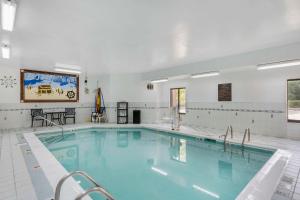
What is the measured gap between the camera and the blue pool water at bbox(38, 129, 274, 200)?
3.21 metres

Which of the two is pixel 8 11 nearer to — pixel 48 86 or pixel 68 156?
pixel 68 156

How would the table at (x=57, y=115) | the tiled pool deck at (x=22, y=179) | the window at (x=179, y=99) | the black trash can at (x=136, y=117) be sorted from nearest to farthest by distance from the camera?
the tiled pool deck at (x=22, y=179)
the table at (x=57, y=115)
the window at (x=179, y=99)
the black trash can at (x=136, y=117)

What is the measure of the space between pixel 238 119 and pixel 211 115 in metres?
1.25

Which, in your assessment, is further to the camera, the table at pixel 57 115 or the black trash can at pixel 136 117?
the black trash can at pixel 136 117

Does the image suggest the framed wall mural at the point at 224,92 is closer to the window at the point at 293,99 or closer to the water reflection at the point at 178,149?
the window at the point at 293,99

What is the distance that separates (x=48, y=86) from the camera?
888cm

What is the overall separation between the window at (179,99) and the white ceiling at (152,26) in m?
4.46

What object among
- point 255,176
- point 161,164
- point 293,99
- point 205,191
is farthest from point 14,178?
point 293,99

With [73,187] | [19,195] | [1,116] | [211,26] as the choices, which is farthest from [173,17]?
[1,116]

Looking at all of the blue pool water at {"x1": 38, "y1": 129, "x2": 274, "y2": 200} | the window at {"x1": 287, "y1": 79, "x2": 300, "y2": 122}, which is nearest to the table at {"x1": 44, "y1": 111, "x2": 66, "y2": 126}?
the blue pool water at {"x1": 38, "y1": 129, "x2": 274, "y2": 200}

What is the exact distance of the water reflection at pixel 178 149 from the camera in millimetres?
5023

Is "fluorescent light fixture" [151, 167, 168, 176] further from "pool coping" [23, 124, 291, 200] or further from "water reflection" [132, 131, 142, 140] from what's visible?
"water reflection" [132, 131, 142, 140]

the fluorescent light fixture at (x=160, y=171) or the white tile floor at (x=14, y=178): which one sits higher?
the white tile floor at (x=14, y=178)

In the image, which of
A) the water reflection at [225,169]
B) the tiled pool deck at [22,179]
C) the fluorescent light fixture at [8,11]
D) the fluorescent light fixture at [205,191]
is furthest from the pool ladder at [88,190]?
the water reflection at [225,169]
